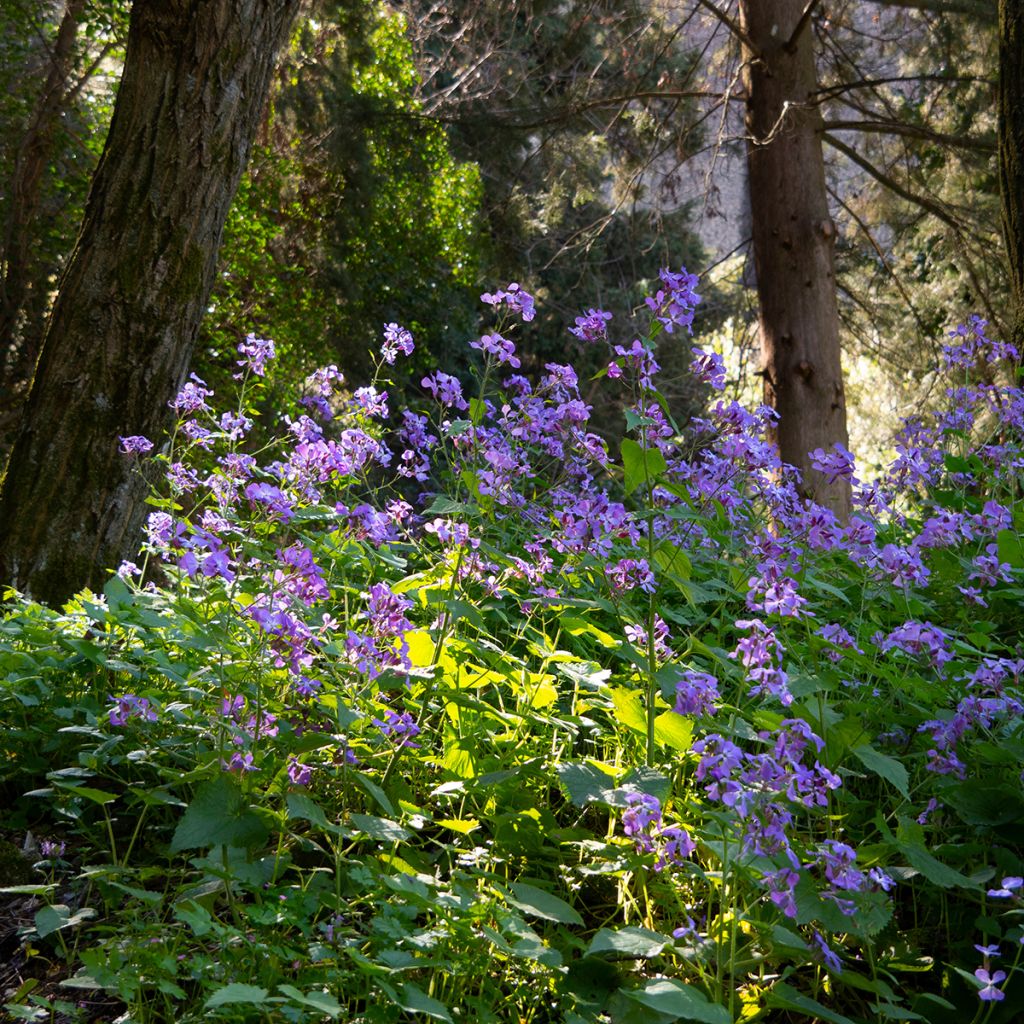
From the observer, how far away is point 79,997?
1841mm

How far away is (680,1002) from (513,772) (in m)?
0.55

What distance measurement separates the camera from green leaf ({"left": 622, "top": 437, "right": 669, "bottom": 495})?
73.6 inches

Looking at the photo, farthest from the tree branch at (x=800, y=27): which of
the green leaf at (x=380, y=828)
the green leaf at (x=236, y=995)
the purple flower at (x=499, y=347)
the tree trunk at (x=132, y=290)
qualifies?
the green leaf at (x=236, y=995)

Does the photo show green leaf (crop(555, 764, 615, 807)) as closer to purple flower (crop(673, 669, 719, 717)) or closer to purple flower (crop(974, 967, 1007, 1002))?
purple flower (crop(673, 669, 719, 717))

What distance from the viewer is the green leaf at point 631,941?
157 centimetres

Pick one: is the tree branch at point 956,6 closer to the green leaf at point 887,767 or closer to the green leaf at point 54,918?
the green leaf at point 887,767

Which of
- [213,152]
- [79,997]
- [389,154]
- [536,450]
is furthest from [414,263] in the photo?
[79,997]

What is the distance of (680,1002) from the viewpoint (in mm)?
1479

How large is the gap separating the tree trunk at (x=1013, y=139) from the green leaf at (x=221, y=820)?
11.7 ft

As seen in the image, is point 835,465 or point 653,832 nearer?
point 653,832

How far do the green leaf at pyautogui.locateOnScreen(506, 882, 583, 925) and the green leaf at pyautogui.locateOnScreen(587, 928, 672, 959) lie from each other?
0.29 feet

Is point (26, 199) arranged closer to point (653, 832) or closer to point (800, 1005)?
point (653, 832)

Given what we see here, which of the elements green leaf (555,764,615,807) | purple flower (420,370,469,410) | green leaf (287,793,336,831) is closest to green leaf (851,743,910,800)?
green leaf (555,764,615,807)

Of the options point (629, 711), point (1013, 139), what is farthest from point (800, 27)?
point (629, 711)
